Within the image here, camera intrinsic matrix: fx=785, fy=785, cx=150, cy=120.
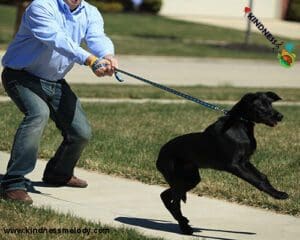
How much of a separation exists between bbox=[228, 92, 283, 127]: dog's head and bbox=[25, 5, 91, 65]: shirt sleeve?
128 cm

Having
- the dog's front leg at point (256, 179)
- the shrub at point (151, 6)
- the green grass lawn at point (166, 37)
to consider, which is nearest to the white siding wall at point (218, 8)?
the shrub at point (151, 6)

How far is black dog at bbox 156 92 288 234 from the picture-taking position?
526 cm

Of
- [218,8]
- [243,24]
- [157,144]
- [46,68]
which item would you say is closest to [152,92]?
[157,144]

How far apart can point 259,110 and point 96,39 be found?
1.69 meters

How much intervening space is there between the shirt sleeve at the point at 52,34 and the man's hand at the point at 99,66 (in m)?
0.05

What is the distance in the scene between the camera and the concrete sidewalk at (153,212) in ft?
18.1

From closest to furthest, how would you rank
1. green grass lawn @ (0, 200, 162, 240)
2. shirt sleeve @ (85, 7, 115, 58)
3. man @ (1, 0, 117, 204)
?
green grass lawn @ (0, 200, 162, 240), man @ (1, 0, 117, 204), shirt sleeve @ (85, 7, 115, 58)

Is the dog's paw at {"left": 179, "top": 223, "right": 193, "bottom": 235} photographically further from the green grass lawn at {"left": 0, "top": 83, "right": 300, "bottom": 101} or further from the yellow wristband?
the green grass lawn at {"left": 0, "top": 83, "right": 300, "bottom": 101}

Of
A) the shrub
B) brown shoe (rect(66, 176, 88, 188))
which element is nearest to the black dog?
brown shoe (rect(66, 176, 88, 188))

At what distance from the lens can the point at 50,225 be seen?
5289 mm

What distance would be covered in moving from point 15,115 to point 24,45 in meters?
3.77

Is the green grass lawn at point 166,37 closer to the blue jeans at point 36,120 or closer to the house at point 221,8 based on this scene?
the house at point 221,8

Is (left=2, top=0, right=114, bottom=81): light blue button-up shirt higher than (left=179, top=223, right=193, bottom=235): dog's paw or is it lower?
higher

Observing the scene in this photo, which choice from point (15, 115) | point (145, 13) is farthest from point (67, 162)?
point (145, 13)
